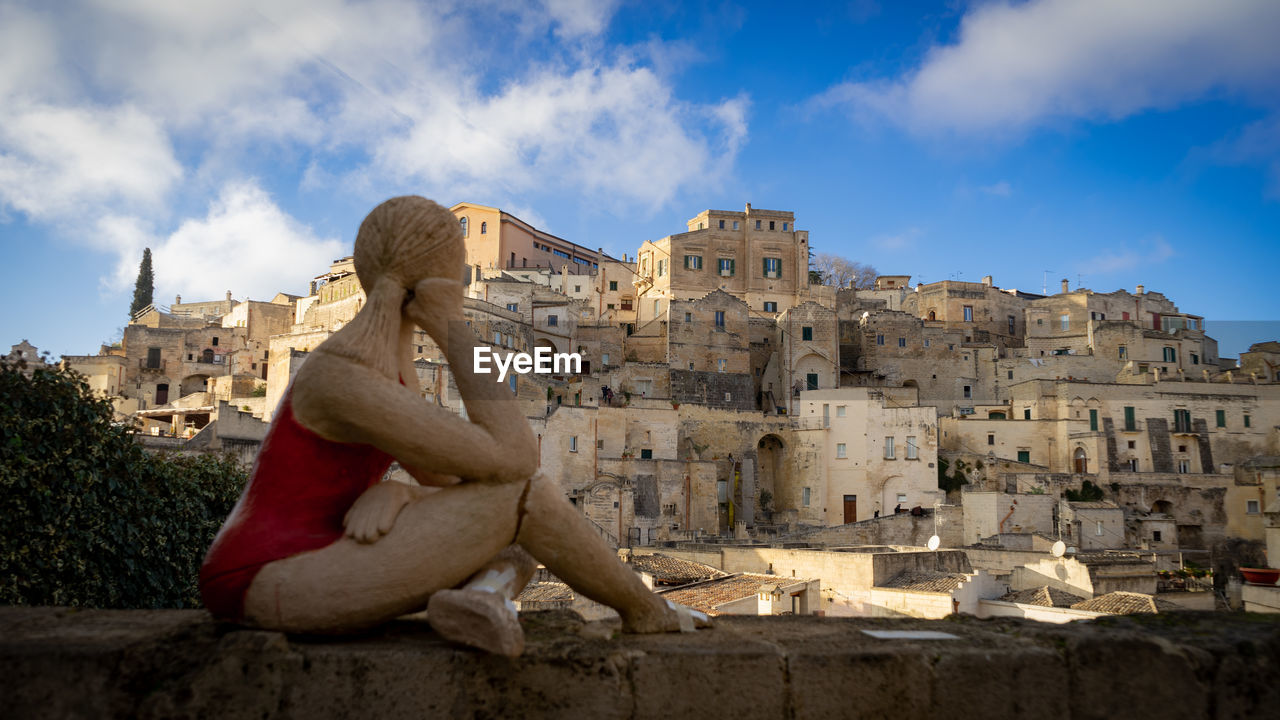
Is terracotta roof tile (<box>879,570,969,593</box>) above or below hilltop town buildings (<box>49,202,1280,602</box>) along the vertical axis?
below

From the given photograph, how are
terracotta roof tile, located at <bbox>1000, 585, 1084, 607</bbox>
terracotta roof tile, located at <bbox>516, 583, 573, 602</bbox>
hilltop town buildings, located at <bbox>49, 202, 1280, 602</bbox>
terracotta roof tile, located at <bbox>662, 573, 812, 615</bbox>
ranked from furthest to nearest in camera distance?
hilltop town buildings, located at <bbox>49, 202, 1280, 602</bbox>, terracotta roof tile, located at <bbox>1000, 585, 1084, 607</bbox>, terracotta roof tile, located at <bbox>516, 583, 573, 602</bbox>, terracotta roof tile, located at <bbox>662, 573, 812, 615</bbox>

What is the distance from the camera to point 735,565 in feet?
86.7

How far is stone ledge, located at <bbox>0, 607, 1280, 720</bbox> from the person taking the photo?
2824 millimetres

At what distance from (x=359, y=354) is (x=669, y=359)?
150 feet

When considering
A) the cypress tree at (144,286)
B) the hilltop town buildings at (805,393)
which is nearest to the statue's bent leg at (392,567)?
the hilltop town buildings at (805,393)

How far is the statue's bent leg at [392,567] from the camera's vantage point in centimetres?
302

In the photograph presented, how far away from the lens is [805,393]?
44.0m

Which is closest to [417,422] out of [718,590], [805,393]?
[718,590]

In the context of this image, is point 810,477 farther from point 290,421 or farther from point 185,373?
point 290,421

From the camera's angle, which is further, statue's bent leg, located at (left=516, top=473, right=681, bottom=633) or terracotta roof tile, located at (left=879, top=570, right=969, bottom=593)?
terracotta roof tile, located at (left=879, top=570, right=969, bottom=593)

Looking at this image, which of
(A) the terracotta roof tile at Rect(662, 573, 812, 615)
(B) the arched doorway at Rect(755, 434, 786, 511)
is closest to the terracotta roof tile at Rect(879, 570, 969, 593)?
(A) the terracotta roof tile at Rect(662, 573, 812, 615)

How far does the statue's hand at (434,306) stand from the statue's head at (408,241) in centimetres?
6

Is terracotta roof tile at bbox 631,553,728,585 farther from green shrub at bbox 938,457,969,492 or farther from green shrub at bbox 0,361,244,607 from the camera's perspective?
green shrub at bbox 938,457,969,492

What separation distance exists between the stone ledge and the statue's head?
1.37 meters
